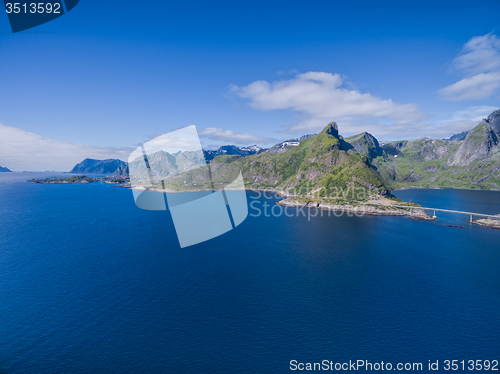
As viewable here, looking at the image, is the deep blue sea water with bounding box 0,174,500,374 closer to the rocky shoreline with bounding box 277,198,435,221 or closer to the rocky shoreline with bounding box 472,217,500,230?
the rocky shoreline with bounding box 472,217,500,230

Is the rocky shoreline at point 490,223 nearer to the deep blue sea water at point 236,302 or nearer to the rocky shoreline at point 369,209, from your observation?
the rocky shoreline at point 369,209

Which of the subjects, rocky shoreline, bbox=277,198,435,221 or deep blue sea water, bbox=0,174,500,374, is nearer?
deep blue sea water, bbox=0,174,500,374

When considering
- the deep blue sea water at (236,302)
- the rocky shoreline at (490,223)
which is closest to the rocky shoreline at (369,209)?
the rocky shoreline at (490,223)

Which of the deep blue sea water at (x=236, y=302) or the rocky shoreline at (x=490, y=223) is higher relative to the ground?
the deep blue sea water at (x=236, y=302)

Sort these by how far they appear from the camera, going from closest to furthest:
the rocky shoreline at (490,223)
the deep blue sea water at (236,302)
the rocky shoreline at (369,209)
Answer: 1. the deep blue sea water at (236,302)
2. the rocky shoreline at (490,223)
3. the rocky shoreline at (369,209)

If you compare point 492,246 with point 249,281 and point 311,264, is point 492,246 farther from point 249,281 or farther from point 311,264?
point 249,281

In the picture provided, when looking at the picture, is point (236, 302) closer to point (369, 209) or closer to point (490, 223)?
point (369, 209)

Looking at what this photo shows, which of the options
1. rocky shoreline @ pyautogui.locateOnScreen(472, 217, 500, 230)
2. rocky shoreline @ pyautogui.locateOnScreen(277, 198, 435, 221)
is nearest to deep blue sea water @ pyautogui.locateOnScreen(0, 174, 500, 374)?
rocky shoreline @ pyautogui.locateOnScreen(472, 217, 500, 230)

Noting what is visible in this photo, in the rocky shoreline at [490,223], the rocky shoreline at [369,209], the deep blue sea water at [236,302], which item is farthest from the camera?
the rocky shoreline at [369,209]

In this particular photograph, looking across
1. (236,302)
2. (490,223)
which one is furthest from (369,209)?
(236,302)
